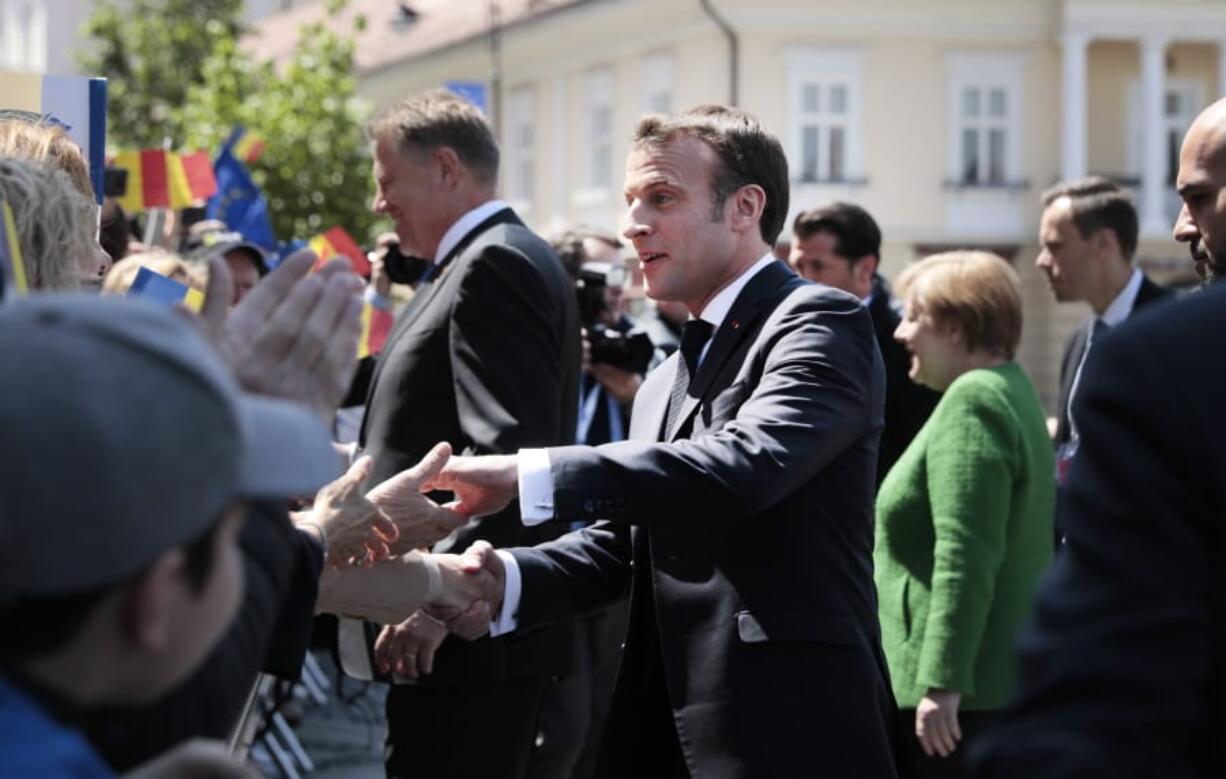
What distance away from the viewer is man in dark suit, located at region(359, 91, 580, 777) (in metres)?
4.98

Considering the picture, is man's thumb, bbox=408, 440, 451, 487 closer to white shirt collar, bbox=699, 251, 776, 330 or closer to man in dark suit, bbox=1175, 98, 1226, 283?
white shirt collar, bbox=699, 251, 776, 330

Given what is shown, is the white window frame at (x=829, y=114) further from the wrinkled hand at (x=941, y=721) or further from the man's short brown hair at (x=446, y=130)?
the wrinkled hand at (x=941, y=721)

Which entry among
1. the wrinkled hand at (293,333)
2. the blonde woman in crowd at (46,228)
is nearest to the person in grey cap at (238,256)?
the blonde woman in crowd at (46,228)

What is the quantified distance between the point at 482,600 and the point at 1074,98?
114 ft

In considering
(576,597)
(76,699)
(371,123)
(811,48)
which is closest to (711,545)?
(576,597)

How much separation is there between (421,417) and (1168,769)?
3.33 meters

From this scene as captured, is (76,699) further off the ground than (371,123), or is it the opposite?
(371,123)

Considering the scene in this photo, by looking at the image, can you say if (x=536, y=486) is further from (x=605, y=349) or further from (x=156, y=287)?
(x=605, y=349)

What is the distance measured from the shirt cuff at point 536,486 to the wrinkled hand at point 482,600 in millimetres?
404

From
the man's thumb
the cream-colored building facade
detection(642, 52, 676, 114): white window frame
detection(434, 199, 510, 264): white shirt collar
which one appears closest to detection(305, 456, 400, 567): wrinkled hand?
the man's thumb

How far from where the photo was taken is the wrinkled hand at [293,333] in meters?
2.35

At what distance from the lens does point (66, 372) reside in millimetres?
1768

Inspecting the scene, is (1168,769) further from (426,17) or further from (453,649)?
(426,17)

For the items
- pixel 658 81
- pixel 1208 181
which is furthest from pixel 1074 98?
pixel 1208 181
